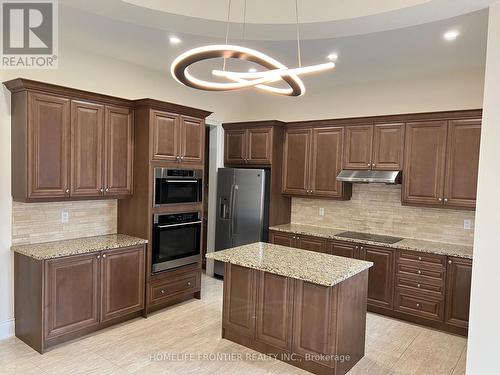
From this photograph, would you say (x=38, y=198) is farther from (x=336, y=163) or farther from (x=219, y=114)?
(x=336, y=163)

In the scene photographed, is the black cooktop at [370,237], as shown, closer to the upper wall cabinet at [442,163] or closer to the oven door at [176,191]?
the upper wall cabinet at [442,163]

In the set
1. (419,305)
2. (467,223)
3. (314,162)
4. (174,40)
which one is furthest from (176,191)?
(467,223)

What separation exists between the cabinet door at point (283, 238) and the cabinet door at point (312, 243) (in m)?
Answer: 0.10

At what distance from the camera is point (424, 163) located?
13.9 feet

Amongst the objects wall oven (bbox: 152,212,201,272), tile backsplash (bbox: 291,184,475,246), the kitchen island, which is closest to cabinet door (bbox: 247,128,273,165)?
tile backsplash (bbox: 291,184,475,246)

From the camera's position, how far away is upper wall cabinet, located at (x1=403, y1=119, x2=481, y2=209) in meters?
3.95

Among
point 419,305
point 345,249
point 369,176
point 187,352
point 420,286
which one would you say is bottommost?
point 187,352

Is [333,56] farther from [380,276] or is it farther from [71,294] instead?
[71,294]

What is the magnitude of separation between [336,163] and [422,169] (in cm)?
109

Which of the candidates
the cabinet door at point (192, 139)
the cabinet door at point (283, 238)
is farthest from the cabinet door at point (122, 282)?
the cabinet door at point (283, 238)

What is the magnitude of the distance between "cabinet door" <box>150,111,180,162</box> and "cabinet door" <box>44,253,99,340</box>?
1.33 m

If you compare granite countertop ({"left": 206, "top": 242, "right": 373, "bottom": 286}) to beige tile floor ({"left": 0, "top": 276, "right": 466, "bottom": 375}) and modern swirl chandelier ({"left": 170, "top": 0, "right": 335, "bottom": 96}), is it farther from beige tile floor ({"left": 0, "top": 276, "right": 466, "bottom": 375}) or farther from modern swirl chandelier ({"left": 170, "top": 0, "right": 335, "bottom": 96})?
modern swirl chandelier ({"left": 170, "top": 0, "right": 335, "bottom": 96})

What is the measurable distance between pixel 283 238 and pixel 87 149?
9.15 ft

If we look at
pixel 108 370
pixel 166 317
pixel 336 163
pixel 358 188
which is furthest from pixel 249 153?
pixel 108 370
